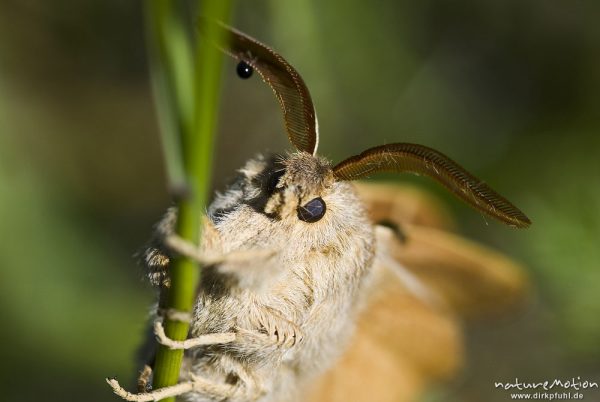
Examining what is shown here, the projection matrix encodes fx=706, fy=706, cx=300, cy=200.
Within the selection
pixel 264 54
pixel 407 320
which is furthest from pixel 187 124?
pixel 407 320

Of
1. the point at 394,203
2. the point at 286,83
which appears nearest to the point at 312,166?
the point at 286,83

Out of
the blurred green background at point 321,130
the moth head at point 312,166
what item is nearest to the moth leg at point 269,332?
the moth head at point 312,166

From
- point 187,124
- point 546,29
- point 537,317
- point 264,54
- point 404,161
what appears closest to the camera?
point 187,124

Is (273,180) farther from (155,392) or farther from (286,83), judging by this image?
(155,392)

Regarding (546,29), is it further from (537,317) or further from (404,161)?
(404,161)

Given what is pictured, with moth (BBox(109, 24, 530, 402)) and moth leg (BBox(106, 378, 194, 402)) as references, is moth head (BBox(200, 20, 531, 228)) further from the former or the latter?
moth leg (BBox(106, 378, 194, 402))
